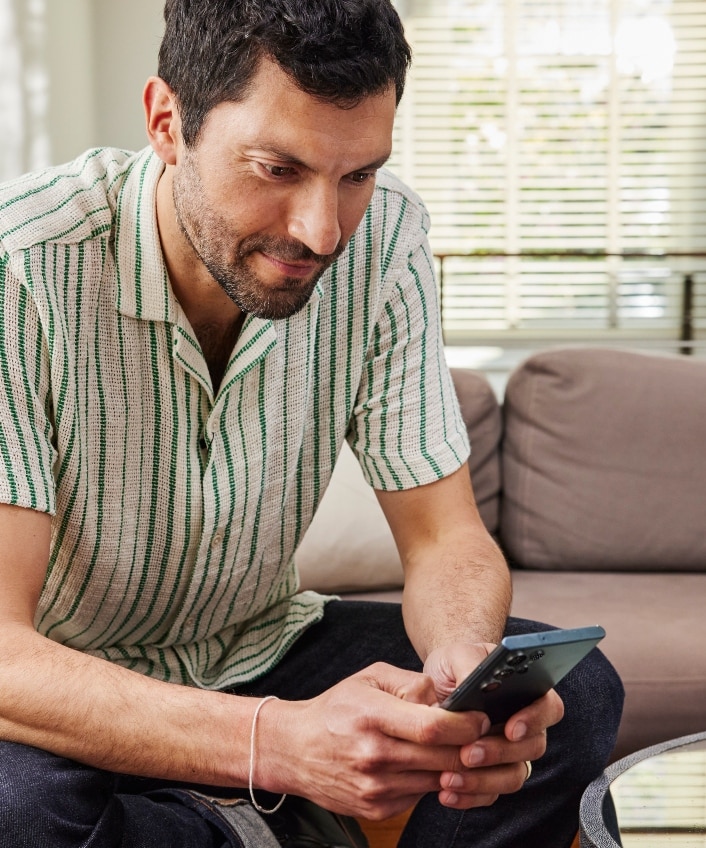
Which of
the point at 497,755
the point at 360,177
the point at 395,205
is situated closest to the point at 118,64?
the point at 395,205

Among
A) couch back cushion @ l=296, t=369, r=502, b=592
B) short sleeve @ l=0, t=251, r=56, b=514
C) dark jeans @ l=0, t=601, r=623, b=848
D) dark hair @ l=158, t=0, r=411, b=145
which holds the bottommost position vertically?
couch back cushion @ l=296, t=369, r=502, b=592

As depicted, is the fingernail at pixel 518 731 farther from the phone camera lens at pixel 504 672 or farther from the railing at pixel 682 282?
the railing at pixel 682 282

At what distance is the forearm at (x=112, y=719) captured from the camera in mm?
939

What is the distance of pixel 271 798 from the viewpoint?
125cm

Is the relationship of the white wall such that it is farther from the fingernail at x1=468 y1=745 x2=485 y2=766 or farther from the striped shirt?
the fingernail at x1=468 y1=745 x2=485 y2=766

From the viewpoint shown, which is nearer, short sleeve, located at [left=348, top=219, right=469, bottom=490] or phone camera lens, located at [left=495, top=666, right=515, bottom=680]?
phone camera lens, located at [left=495, top=666, right=515, bottom=680]

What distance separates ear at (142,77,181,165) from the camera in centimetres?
112

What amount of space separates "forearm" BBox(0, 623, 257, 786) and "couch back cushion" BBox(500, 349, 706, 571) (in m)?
1.31

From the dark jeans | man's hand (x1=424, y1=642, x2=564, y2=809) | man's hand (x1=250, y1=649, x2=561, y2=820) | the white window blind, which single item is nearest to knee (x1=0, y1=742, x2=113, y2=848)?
the dark jeans

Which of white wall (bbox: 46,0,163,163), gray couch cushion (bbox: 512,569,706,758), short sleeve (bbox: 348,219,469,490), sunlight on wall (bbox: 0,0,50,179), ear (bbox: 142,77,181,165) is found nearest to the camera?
ear (bbox: 142,77,181,165)

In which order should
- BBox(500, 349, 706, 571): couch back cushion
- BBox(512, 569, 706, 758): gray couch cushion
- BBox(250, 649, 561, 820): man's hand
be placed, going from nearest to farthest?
BBox(250, 649, 561, 820): man's hand → BBox(512, 569, 706, 758): gray couch cushion → BBox(500, 349, 706, 571): couch back cushion

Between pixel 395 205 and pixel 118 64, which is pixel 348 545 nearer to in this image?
pixel 395 205

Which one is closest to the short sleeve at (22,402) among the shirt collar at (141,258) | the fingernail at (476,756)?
the shirt collar at (141,258)

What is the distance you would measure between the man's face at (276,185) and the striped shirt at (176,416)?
9 centimetres
